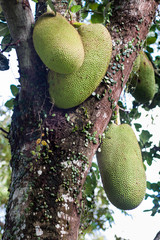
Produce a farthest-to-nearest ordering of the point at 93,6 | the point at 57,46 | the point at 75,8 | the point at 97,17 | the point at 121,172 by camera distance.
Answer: the point at 93,6, the point at 97,17, the point at 121,172, the point at 75,8, the point at 57,46

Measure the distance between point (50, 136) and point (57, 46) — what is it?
372 mm

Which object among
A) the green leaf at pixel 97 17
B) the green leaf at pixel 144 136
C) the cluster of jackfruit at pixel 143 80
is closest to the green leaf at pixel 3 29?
the green leaf at pixel 97 17

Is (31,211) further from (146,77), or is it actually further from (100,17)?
(146,77)

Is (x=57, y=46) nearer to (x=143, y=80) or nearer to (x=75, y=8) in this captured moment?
(x=75, y=8)

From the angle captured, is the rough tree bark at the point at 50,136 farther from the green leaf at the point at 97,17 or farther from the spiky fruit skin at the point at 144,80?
the spiky fruit skin at the point at 144,80

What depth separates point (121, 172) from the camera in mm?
1581

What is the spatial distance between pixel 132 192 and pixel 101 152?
278 millimetres

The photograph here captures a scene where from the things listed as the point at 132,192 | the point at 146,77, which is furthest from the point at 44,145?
the point at 146,77

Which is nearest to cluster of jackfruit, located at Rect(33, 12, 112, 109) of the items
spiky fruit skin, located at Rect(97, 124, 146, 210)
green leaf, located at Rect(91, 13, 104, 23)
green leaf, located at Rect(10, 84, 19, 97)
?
green leaf, located at Rect(10, 84, 19, 97)

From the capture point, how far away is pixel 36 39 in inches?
47.9

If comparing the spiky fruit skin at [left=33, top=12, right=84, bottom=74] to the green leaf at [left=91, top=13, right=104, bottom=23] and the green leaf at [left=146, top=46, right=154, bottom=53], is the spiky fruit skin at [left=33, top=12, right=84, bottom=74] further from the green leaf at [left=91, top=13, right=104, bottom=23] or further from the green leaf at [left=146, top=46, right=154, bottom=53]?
the green leaf at [left=146, top=46, right=154, bottom=53]

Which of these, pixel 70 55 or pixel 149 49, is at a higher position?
pixel 70 55

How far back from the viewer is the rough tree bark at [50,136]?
41.2 inches

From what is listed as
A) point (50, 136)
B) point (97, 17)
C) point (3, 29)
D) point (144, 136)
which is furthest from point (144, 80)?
point (50, 136)
